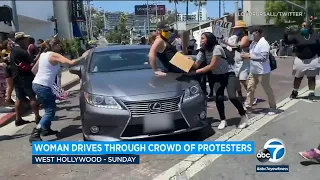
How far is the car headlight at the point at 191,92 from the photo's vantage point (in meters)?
5.16

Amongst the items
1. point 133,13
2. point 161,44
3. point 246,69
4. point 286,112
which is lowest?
point 286,112

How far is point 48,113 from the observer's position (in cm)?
582

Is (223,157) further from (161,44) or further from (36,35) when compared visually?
(36,35)

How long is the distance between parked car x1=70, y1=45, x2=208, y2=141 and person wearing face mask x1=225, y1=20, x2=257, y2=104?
1904mm

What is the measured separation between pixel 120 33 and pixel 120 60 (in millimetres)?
3890

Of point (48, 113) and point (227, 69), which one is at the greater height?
point (227, 69)

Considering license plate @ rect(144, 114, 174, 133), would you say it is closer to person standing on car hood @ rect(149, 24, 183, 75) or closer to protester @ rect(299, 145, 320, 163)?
person standing on car hood @ rect(149, 24, 183, 75)

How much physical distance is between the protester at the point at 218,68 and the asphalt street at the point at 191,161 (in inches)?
20.3

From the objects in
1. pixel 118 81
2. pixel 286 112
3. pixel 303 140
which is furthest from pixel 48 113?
pixel 286 112

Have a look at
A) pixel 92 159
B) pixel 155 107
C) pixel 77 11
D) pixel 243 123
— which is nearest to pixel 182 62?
pixel 155 107

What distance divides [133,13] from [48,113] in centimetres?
441

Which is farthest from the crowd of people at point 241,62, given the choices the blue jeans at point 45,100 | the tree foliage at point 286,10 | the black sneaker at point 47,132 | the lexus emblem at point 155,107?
the tree foliage at point 286,10

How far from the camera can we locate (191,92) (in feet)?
17.3

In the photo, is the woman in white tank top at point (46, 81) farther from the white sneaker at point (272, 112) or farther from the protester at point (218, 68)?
the white sneaker at point (272, 112)
